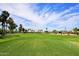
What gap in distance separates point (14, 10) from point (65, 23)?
1412mm

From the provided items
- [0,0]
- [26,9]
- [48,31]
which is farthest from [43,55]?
[0,0]

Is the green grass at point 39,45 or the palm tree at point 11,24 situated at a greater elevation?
the palm tree at point 11,24

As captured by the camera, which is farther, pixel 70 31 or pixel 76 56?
pixel 70 31

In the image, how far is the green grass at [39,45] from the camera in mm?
7094

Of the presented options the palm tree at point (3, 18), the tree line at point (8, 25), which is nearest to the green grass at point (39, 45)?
the tree line at point (8, 25)

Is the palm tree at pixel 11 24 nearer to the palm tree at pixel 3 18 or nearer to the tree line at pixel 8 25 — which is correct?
the tree line at pixel 8 25

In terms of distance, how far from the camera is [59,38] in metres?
7.55

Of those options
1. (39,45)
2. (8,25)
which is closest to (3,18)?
(8,25)

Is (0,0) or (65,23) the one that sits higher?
(0,0)

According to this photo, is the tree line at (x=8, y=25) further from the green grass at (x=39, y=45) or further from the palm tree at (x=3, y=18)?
the green grass at (x=39, y=45)

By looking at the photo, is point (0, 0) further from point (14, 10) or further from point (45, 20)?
point (45, 20)

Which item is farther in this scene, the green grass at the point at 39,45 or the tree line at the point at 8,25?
the tree line at the point at 8,25

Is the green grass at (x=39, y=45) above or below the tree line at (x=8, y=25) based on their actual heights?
below

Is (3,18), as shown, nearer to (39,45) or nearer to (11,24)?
(11,24)
